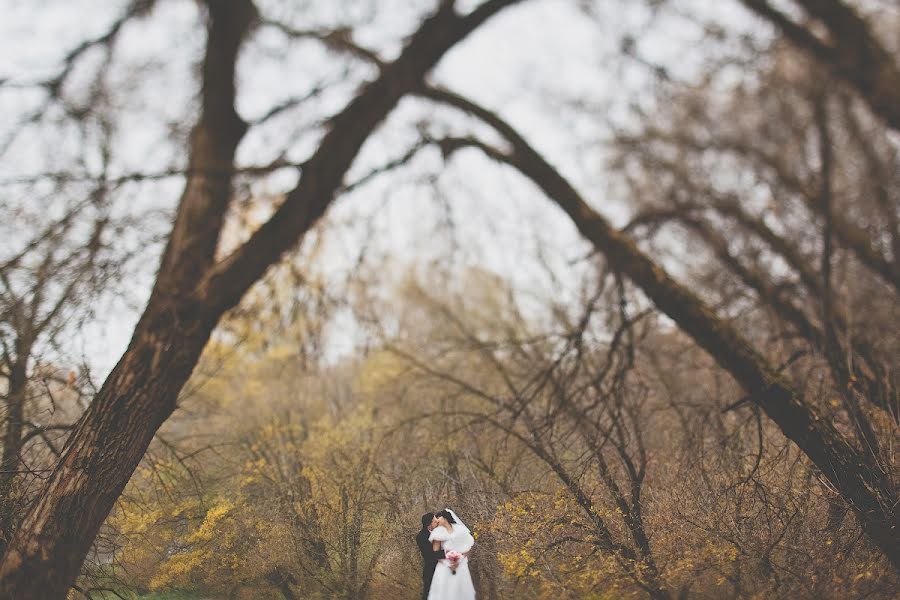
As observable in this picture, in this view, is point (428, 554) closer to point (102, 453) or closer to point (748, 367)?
point (748, 367)

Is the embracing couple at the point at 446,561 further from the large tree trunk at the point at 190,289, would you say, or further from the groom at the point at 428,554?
the large tree trunk at the point at 190,289

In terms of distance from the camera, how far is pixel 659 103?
272 centimetres

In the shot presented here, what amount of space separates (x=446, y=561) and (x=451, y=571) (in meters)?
0.10

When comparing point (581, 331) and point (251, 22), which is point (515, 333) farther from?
point (251, 22)

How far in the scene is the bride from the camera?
4570 mm

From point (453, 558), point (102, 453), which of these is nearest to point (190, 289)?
point (102, 453)

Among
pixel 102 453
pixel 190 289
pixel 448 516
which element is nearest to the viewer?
pixel 102 453

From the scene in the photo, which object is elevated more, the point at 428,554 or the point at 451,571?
the point at 428,554

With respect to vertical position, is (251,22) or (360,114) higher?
(251,22)

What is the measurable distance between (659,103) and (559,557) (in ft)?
16.9

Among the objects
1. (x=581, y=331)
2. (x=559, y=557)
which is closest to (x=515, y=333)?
(x=559, y=557)

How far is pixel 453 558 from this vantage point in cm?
464

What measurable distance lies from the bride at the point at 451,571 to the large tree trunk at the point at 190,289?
3648 mm

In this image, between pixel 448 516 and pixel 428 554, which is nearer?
pixel 428 554
